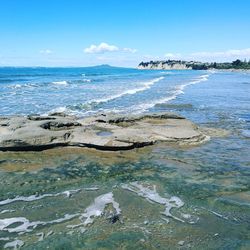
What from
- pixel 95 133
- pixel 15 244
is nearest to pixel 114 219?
pixel 15 244

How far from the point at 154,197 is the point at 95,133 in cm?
651

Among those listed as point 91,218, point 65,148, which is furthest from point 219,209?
point 65,148

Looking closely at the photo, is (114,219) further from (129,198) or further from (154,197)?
(154,197)

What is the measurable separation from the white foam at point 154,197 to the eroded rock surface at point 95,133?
12.7ft

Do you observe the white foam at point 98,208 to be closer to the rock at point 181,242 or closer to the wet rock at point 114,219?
the wet rock at point 114,219

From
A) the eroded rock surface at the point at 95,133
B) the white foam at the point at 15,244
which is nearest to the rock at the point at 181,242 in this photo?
the white foam at the point at 15,244

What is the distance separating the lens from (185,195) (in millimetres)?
9953

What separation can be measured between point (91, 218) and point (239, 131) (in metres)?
11.7

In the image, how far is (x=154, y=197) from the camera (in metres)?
9.90

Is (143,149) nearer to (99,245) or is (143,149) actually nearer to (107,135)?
(107,135)

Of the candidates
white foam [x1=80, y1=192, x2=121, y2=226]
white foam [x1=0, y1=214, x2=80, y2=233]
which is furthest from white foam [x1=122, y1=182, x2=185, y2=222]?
white foam [x1=0, y1=214, x2=80, y2=233]

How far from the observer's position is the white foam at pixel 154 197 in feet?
30.4

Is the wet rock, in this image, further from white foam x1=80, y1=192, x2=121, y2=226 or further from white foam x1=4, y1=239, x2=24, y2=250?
white foam x1=4, y1=239, x2=24, y2=250

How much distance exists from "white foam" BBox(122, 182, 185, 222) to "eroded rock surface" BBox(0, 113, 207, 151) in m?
3.88
